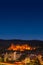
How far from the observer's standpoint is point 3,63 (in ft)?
32.8

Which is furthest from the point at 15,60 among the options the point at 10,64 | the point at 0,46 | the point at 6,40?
the point at 6,40

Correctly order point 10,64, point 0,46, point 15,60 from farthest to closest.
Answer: point 0,46
point 15,60
point 10,64

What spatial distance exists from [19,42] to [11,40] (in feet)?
2.37

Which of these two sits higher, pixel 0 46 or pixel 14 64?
pixel 0 46

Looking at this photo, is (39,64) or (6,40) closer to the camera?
(39,64)

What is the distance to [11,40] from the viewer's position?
1822cm

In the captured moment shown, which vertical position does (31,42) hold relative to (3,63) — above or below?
above

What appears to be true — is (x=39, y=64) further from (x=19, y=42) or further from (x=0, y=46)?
(x=19, y=42)

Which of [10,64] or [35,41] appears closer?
[10,64]

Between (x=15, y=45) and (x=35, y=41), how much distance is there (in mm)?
1726

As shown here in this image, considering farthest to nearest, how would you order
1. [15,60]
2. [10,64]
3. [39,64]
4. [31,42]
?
[31,42] < [15,60] < [10,64] < [39,64]

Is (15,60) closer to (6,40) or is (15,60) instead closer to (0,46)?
(0,46)

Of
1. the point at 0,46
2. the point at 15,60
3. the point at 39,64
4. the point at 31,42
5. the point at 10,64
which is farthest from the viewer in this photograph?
the point at 31,42

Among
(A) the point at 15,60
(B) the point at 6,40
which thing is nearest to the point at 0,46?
(B) the point at 6,40
